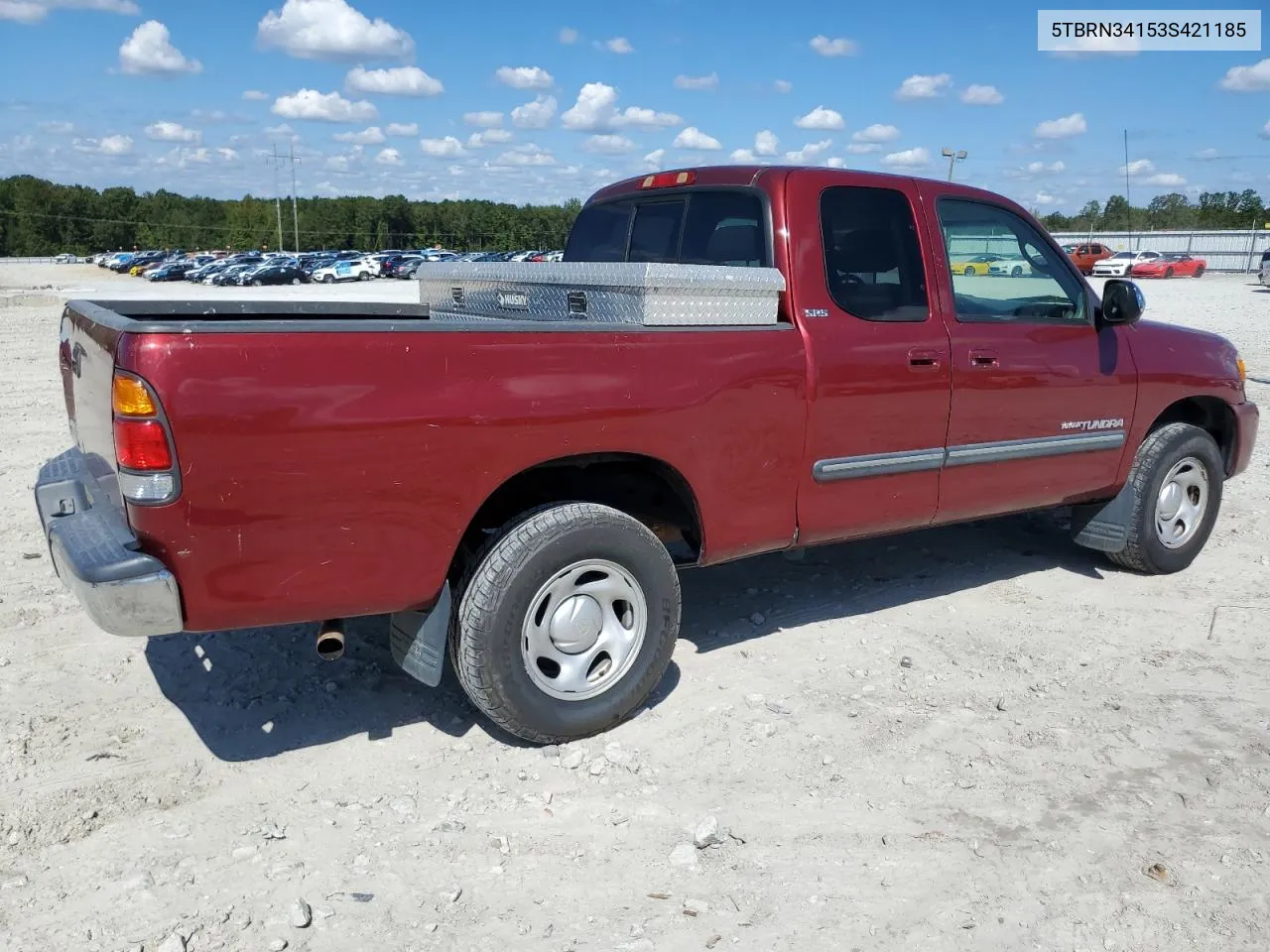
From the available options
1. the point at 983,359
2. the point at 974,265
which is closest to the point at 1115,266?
the point at 974,265

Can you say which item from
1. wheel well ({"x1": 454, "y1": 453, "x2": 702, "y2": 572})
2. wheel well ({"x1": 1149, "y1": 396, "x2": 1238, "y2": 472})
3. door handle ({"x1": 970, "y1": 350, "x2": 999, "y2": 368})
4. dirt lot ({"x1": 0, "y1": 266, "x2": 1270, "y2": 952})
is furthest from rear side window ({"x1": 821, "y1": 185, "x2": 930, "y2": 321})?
wheel well ({"x1": 1149, "y1": 396, "x2": 1238, "y2": 472})

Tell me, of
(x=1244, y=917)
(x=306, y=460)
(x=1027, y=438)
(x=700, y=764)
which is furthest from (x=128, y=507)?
(x=1027, y=438)

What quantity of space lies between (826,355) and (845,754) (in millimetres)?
1528

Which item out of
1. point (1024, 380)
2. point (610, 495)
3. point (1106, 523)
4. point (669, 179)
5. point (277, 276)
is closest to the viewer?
point (610, 495)

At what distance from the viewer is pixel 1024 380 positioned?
4.84m

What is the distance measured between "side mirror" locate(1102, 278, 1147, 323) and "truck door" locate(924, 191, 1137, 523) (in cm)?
A: 11

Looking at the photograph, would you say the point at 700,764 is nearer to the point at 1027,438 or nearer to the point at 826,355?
the point at 826,355

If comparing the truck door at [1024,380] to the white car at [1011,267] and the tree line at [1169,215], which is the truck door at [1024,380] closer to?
the white car at [1011,267]

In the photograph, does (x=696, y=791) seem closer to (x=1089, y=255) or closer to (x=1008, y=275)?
(x=1008, y=275)

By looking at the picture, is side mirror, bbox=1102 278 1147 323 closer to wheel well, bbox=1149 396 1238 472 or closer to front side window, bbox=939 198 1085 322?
front side window, bbox=939 198 1085 322

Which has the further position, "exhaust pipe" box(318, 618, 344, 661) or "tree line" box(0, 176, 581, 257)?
"tree line" box(0, 176, 581, 257)

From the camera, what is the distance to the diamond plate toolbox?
12.4 feet

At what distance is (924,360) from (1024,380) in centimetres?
69

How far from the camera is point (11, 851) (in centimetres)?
306
